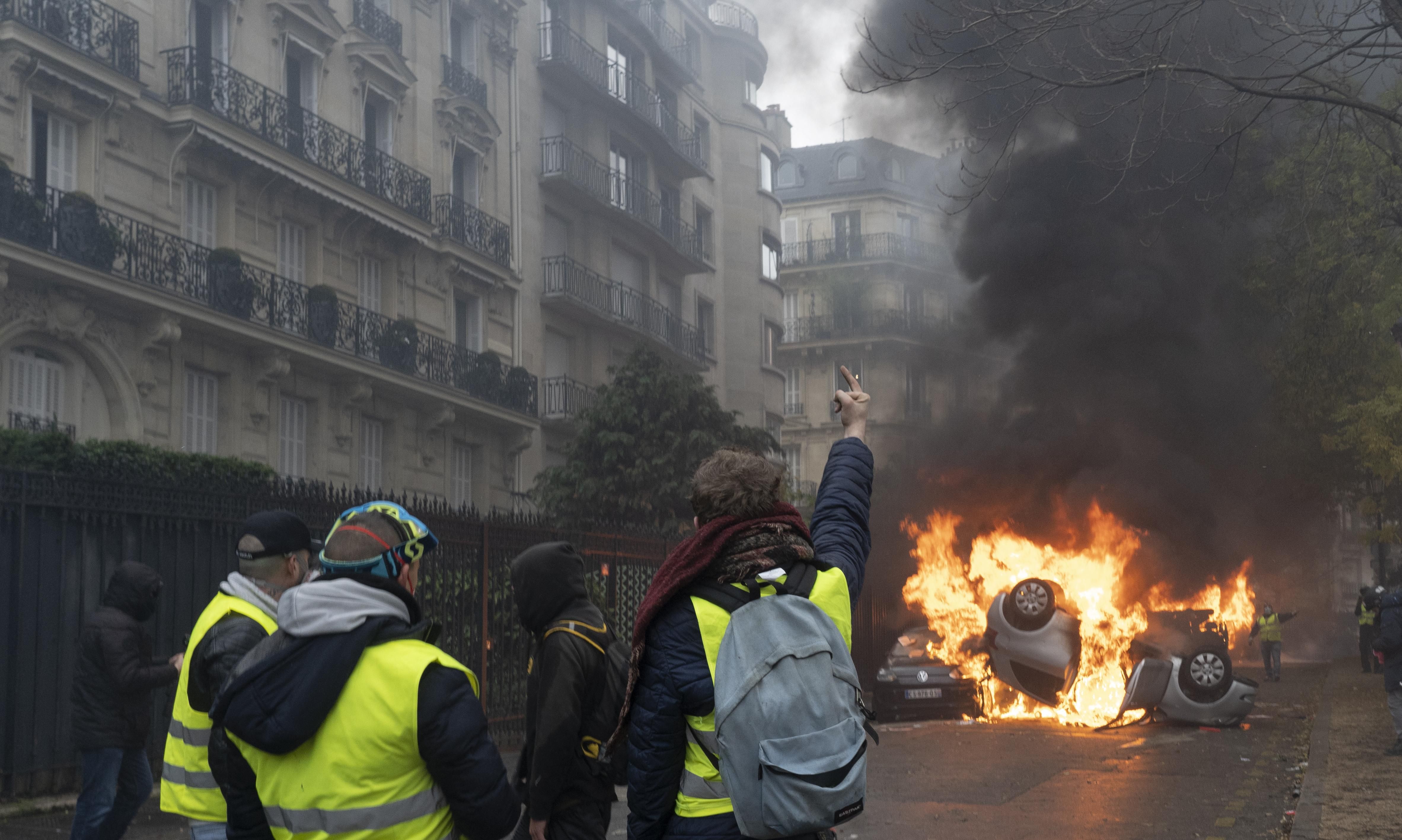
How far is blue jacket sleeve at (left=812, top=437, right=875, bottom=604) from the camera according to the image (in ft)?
11.1

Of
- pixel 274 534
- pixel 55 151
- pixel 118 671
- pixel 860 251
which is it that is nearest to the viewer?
pixel 274 534

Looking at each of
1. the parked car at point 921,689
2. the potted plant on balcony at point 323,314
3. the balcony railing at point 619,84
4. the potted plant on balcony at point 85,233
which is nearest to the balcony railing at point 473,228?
the potted plant on balcony at point 323,314

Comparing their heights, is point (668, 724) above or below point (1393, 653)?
above

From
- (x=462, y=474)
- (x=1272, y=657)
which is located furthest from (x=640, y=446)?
(x=1272, y=657)

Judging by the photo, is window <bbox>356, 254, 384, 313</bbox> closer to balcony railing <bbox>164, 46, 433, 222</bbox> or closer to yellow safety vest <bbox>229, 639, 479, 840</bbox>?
balcony railing <bbox>164, 46, 433, 222</bbox>

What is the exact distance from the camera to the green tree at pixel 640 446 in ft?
75.9

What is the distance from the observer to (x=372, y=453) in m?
22.5

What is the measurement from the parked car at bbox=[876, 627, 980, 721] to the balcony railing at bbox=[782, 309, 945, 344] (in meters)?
29.5

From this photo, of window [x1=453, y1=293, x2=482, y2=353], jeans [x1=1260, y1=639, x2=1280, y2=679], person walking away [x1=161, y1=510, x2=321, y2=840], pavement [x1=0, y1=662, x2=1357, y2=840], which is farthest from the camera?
jeans [x1=1260, y1=639, x2=1280, y2=679]

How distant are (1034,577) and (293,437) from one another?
11860 millimetres

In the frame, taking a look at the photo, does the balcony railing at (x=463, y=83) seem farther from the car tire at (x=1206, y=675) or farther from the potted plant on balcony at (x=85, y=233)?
the car tire at (x=1206, y=675)

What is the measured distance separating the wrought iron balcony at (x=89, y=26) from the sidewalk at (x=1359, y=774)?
16213mm

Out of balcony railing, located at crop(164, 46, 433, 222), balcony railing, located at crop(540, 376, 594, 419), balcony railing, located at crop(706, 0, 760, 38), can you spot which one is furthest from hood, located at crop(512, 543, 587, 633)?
balcony railing, located at crop(706, 0, 760, 38)

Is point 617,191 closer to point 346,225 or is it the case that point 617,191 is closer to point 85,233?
point 346,225
